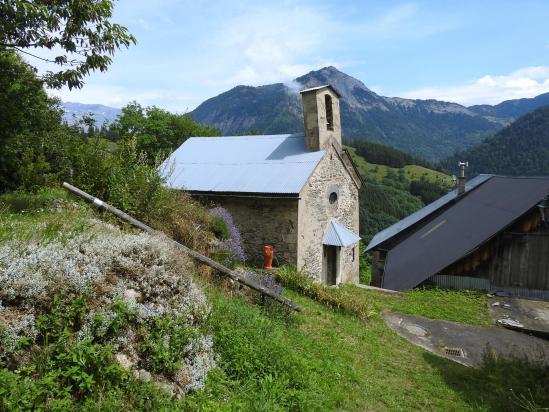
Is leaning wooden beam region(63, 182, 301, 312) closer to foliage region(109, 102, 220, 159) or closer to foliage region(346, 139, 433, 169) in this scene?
foliage region(109, 102, 220, 159)

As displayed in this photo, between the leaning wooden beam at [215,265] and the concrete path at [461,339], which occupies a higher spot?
the leaning wooden beam at [215,265]

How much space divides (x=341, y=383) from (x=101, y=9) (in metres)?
9.01

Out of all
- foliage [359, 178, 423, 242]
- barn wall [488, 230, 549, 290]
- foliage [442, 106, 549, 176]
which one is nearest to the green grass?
barn wall [488, 230, 549, 290]

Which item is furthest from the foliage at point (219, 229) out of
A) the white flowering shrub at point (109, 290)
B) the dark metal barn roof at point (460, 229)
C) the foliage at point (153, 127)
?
the foliage at point (153, 127)

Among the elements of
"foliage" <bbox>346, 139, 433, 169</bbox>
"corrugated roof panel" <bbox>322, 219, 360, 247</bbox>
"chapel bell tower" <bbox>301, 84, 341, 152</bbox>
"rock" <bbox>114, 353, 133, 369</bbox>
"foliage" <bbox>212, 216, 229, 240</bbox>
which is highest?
"foliage" <bbox>346, 139, 433, 169</bbox>

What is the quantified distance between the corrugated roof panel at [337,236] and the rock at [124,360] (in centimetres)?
1192

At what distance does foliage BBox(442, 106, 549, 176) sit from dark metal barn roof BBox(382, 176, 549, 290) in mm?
102792

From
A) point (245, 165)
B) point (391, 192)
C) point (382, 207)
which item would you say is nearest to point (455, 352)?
point (245, 165)

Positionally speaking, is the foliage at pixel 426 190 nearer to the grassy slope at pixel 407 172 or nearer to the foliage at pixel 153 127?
the grassy slope at pixel 407 172

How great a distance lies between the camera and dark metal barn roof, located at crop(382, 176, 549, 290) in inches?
607

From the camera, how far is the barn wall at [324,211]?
1438 centimetres

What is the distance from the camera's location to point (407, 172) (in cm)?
10731

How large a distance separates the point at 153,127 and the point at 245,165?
22736 millimetres

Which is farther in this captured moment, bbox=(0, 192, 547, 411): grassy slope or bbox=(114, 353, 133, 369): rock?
bbox=(0, 192, 547, 411): grassy slope
